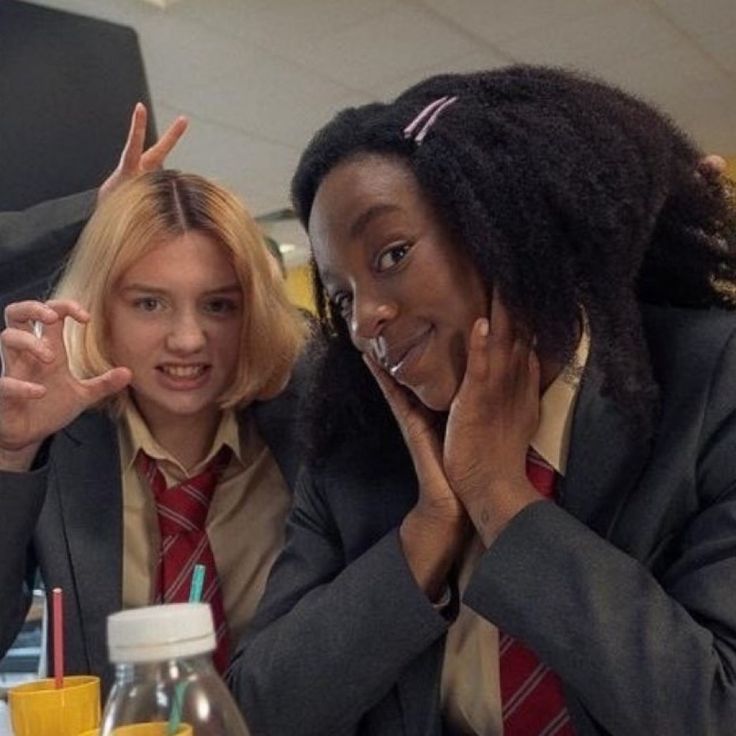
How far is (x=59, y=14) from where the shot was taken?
294 cm

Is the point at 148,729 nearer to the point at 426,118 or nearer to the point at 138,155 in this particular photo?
the point at 426,118

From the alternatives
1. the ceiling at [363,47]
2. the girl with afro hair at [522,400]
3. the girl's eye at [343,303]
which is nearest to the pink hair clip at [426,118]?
the girl with afro hair at [522,400]

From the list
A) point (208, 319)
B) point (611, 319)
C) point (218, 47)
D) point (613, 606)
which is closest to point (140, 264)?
point (208, 319)

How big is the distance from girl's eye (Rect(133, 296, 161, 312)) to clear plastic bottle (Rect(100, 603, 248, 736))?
75 cm

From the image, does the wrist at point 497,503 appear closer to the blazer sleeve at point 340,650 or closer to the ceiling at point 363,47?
the blazer sleeve at point 340,650

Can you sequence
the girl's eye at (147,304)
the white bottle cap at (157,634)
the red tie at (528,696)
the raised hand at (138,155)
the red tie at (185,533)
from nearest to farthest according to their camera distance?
the white bottle cap at (157,634) < the red tie at (528,696) < the red tie at (185,533) < the girl's eye at (147,304) < the raised hand at (138,155)

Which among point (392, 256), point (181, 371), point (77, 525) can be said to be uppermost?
point (392, 256)

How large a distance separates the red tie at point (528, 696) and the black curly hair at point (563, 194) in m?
0.22

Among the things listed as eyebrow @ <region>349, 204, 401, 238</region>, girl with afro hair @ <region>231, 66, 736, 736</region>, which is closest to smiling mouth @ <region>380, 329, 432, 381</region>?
girl with afro hair @ <region>231, 66, 736, 736</region>

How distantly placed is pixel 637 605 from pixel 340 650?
25 centimetres

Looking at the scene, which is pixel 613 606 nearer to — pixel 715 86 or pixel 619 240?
pixel 619 240

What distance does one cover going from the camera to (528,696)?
882 mm

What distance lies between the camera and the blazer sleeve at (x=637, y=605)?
0.77m

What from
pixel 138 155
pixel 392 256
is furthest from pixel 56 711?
pixel 138 155
